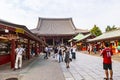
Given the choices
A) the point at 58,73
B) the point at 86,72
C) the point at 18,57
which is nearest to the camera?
the point at 58,73

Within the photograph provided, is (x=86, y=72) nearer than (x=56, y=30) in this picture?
Yes

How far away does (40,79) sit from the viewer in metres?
9.33

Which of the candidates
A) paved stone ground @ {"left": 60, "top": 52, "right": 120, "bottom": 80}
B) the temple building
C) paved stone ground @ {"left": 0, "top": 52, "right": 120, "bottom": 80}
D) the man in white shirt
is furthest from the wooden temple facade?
the temple building

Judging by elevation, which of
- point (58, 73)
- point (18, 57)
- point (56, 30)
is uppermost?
point (56, 30)

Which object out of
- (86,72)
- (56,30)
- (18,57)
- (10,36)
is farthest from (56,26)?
(86,72)

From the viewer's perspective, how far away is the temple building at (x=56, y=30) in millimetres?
53844

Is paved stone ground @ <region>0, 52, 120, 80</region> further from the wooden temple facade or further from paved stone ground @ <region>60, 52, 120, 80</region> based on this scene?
the wooden temple facade

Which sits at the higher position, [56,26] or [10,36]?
[56,26]

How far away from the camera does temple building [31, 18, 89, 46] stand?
5384 centimetres

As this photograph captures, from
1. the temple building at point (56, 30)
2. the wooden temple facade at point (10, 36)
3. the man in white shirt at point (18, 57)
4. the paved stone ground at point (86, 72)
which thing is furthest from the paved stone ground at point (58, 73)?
the temple building at point (56, 30)

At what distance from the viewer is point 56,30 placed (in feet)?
195

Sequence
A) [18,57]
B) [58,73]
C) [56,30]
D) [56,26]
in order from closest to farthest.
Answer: [58,73] → [18,57] → [56,30] → [56,26]

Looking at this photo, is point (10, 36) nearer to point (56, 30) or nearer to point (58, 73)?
point (58, 73)

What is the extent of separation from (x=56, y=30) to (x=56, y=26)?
4016mm
